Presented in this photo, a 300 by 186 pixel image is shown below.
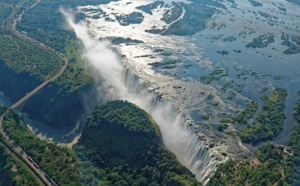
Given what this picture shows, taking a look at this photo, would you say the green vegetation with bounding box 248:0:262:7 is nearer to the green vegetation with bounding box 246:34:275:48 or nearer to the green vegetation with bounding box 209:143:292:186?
the green vegetation with bounding box 246:34:275:48

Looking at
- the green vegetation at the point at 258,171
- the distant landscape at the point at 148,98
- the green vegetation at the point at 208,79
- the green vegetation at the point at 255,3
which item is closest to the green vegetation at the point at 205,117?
the distant landscape at the point at 148,98

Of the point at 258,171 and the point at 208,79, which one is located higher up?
the point at 258,171

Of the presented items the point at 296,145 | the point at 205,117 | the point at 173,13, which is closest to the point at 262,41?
the point at 173,13

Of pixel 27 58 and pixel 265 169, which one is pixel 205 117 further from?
pixel 27 58

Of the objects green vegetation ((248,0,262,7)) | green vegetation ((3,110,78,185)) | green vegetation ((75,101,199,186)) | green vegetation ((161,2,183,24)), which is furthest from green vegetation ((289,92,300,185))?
green vegetation ((248,0,262,7))

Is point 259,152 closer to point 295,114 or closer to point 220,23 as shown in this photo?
point 295,114

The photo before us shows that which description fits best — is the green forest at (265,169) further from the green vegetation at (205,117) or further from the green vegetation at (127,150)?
the green vegetation at (205,117)

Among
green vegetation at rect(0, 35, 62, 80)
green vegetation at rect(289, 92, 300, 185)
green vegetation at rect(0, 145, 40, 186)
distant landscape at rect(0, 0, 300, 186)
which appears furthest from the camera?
green vegetation at rect(0, 35, 62, 80)
